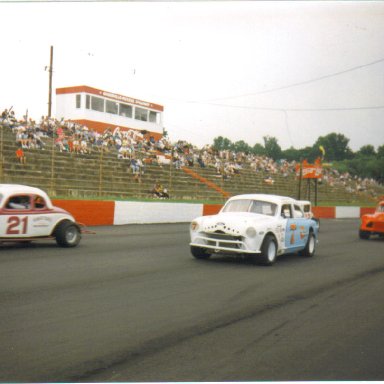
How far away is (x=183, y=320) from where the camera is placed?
544 cm

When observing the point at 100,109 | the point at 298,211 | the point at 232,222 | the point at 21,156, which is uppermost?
the point at 100,109

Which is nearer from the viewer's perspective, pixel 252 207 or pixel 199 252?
pixel 199 252

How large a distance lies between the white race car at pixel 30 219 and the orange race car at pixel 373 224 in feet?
30.2

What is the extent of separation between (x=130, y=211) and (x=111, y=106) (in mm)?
20940

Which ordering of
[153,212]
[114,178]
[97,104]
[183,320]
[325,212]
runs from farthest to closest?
[97,104], [325,212], [114,178], [153,212], [183,320]

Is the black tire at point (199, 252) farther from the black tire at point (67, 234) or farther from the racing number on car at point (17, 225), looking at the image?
the racing number on car at point (17, 225)

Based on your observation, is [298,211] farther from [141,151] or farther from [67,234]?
[141,151]

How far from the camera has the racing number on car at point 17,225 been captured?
1016 cm

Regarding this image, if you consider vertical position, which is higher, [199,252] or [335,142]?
[335,142]

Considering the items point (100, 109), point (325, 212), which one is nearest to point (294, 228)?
point (325, 212)

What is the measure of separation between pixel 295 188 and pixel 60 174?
17.1 metres

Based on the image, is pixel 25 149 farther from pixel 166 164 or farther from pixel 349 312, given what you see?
pixel 349 312

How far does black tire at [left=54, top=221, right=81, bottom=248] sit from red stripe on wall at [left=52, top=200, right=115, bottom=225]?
15.9 ft

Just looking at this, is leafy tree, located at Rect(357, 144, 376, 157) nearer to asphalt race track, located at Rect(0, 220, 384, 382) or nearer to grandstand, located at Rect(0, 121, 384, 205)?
asphalt race track, located at Rect(0, 220, 384, 382)
